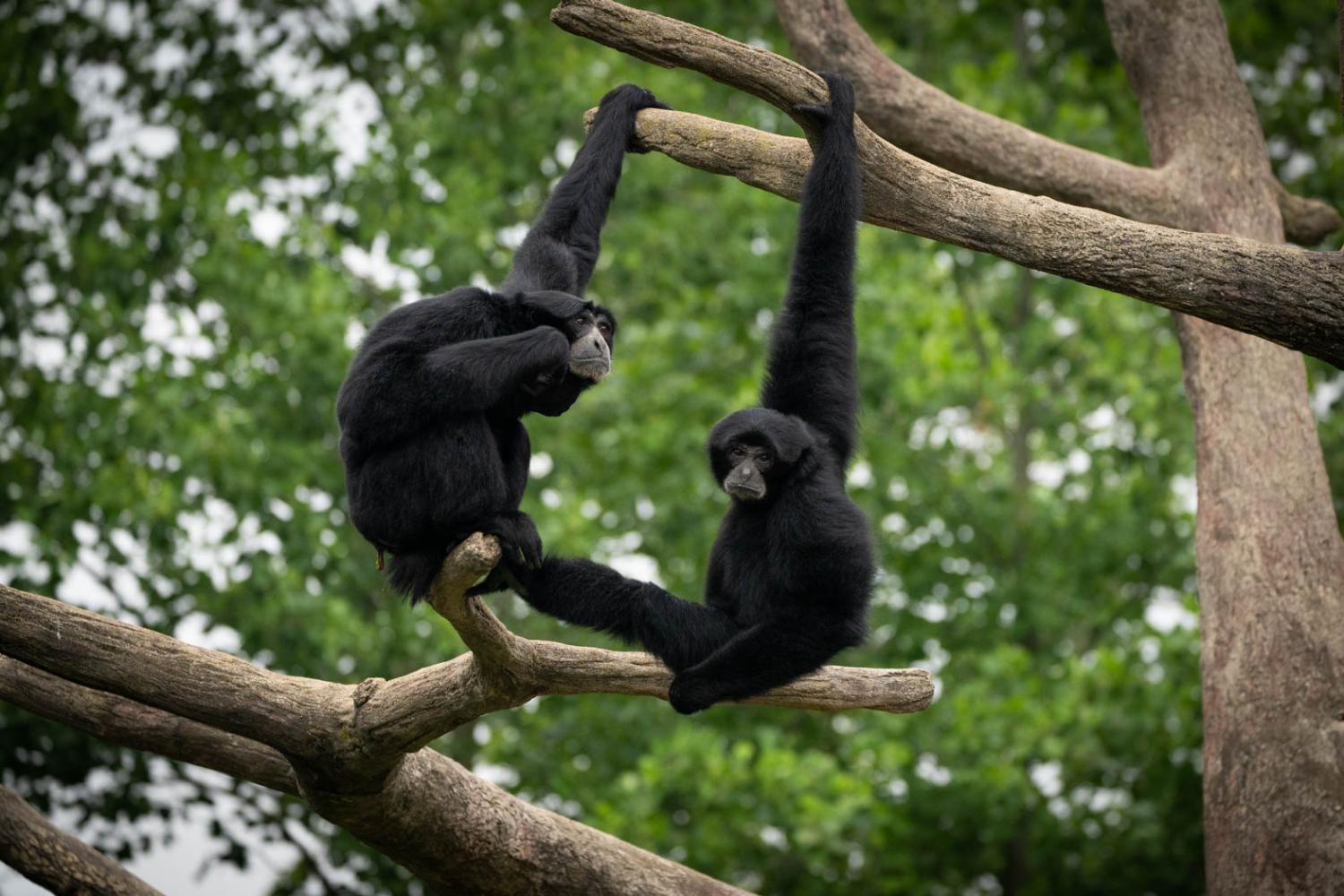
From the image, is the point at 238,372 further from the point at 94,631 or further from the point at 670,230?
the point at 94,631

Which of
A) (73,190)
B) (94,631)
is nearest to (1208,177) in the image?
(94,631)

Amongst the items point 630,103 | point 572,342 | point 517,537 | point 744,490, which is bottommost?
point 517,537

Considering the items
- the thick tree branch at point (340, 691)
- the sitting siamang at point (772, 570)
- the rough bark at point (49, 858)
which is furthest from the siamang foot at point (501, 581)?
the rough bark at point (49, 858)

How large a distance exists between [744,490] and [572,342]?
2.78ft

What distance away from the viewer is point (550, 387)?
5.17 meters

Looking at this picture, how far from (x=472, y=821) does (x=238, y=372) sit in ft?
24.3

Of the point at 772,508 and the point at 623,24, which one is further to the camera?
the point at 772,508

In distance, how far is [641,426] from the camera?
13664 mm

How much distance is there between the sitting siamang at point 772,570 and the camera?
17.1 ft

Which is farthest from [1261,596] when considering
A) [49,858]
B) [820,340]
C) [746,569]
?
[49,858]

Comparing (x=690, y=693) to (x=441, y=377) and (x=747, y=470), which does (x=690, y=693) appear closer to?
(x=747, y=470)

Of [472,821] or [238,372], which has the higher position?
[472,821]

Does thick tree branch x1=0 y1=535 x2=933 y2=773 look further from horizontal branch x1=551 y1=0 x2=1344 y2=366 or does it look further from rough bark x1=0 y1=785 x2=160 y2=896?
horizontal branch x1=551 y1=0 x2=1344 y2=366

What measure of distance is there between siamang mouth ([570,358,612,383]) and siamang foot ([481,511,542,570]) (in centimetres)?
57
